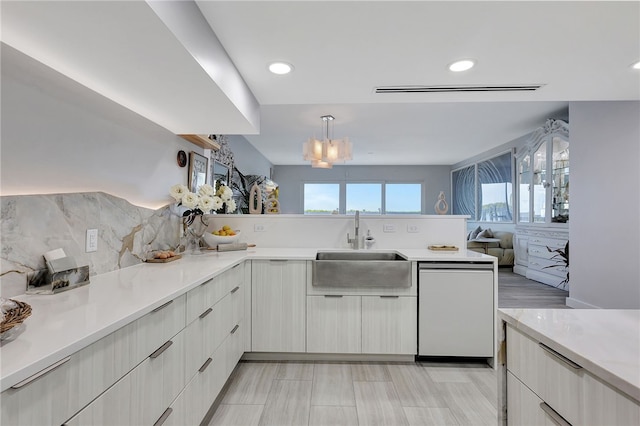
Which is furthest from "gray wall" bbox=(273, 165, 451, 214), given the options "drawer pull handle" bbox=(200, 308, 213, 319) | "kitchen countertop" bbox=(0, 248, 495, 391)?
"drawer pull handle" bbox=(200, 308, 213, 319)

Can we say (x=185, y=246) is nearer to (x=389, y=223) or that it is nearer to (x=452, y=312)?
(x=389, y=223)

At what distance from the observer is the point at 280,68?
1878 mm

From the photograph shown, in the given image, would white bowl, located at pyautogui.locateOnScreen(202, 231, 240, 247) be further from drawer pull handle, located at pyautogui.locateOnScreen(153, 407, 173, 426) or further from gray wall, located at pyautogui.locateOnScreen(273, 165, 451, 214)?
gray wall, located at pyautogui.locateOnScreen(273, 165, 451, 214)

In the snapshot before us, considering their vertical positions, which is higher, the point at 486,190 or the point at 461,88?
the point at 461,88

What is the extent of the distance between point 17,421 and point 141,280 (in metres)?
0.88

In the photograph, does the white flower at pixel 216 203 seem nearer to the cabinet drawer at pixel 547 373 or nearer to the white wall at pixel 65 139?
the white wall at pixel 65 139

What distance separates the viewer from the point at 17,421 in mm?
617

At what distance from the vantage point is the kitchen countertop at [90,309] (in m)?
0.67

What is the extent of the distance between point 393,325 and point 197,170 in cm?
218

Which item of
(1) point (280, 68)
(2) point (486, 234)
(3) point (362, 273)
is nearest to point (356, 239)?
(3) point (362, 273)

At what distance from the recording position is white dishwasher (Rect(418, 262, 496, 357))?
2277 millimetres

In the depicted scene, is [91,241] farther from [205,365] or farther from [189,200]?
[205,365]

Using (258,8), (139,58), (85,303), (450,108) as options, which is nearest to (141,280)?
(85,303)

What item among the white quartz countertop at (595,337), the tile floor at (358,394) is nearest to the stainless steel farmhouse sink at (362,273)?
the tile floor at (358,394)
